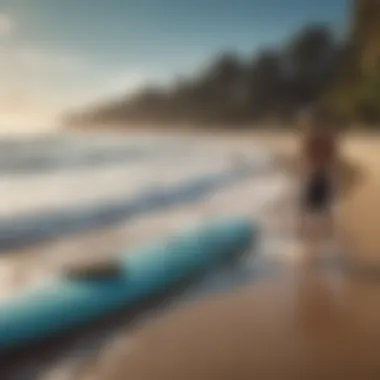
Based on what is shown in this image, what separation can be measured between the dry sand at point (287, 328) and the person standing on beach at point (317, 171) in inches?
1.0

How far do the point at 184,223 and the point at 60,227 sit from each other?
180 mm

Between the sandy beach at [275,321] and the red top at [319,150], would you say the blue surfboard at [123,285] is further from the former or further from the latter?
the red top at [319,150]

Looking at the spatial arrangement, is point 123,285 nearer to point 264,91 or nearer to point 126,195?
point 126,195

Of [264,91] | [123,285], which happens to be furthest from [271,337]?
[264,91]

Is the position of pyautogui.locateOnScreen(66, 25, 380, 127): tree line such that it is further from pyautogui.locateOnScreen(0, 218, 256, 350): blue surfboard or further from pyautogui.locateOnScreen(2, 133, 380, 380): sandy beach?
pyautogui.locateOnScreen(0, 218, 256, 350): blue surfboard

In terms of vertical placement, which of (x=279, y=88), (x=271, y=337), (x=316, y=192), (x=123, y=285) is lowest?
(x=271, y=337)

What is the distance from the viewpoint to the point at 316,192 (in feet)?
3.61

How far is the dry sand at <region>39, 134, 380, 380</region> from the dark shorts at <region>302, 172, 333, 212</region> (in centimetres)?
3

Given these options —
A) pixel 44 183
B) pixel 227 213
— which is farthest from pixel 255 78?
pixel 44 183

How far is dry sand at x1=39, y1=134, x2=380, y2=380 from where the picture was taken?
97cm

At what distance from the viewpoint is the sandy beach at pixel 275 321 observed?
3.18 feet

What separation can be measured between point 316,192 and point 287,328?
0.21 metres

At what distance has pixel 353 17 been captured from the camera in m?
1.09

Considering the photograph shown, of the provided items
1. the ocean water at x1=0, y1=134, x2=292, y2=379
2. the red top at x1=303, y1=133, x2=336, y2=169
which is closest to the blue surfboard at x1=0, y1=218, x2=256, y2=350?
the ocean water at x1=0, y1=134, x2=292, y2=379
